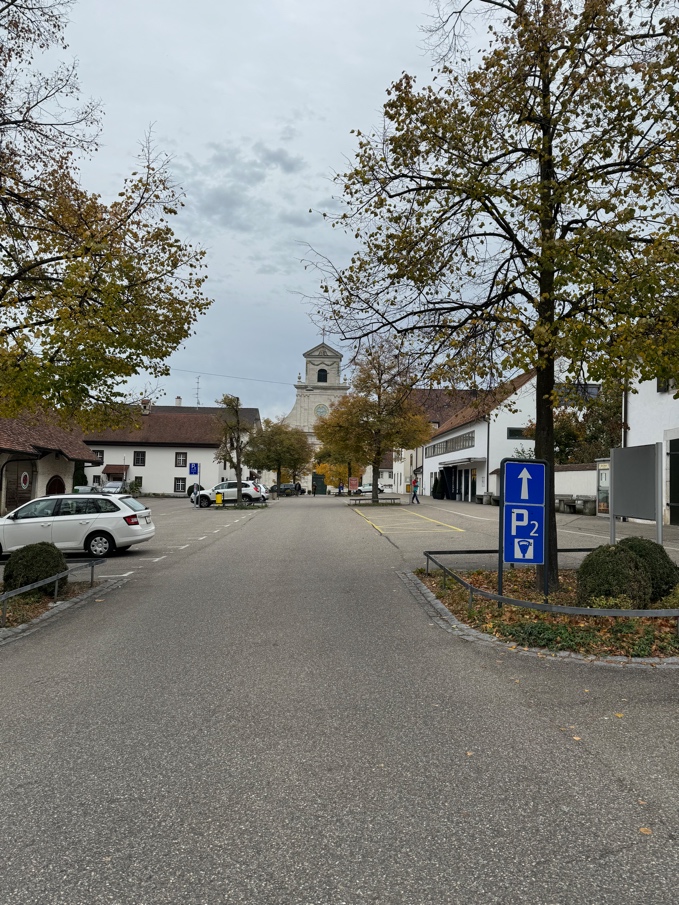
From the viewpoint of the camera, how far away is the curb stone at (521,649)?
6555 millimetres

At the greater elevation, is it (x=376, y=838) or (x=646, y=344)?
(x=646, y=344)

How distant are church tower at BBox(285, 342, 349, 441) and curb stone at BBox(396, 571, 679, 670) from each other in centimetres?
10117

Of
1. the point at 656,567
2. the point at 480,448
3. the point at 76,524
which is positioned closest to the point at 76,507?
the point at 76,524

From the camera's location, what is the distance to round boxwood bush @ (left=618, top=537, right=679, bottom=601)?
28.5 feet

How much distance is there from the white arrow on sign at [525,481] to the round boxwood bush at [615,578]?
110 centimetres

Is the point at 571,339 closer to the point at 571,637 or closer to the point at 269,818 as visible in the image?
the point at 571,637

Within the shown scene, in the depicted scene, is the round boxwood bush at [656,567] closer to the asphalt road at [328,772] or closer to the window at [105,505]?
the asphalt road at [328,772]

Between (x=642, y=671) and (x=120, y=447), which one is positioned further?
(x=120, y=447)

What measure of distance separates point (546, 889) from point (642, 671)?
3959mm

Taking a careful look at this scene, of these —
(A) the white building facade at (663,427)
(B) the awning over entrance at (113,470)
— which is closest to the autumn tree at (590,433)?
(A) the white building facade at (663,427)

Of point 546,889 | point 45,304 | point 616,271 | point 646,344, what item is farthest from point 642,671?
point 45,304

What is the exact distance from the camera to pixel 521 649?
281 inches

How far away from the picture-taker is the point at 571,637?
720 cm

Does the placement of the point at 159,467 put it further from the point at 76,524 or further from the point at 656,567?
the point at 656,567
